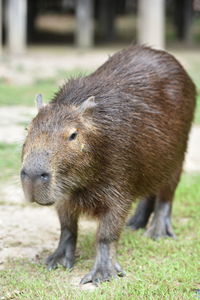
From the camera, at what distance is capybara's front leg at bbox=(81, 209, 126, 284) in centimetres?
468

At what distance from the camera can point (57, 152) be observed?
4242 mm

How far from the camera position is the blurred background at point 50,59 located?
5.89 meters

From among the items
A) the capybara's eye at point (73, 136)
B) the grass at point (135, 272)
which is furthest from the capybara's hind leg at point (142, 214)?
the capybara's eye at point (73, 136)

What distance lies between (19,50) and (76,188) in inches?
417

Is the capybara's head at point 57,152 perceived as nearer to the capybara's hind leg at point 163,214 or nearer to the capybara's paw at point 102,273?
the capybara's paw at point 102,273

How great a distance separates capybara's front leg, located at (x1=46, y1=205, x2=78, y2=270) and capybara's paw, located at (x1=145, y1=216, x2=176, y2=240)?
35.1 inches

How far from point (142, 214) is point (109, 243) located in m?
1.21

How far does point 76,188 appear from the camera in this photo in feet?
14.6

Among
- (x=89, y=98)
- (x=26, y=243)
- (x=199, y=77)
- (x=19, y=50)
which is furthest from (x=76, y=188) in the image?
(x=19, y=50)

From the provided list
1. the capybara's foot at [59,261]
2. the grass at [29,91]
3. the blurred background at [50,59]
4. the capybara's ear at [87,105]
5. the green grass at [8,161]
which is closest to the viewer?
the capybara's ear at [87,105]

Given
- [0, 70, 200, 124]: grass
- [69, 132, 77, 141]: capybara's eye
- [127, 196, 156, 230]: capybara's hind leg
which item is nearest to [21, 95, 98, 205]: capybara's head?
[69, 132, 77, 141]: capybara's eye

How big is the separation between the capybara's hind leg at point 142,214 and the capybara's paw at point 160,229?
0.20 metres

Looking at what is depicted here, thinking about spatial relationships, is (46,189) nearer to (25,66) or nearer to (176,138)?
(176,138)

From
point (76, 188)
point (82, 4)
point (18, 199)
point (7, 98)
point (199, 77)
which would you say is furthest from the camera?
point (82, 4)
